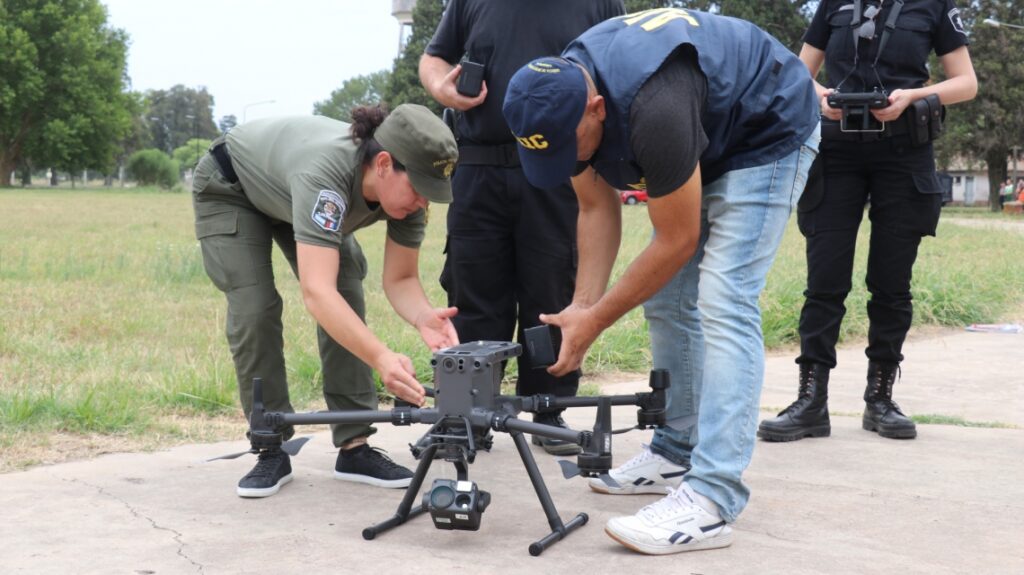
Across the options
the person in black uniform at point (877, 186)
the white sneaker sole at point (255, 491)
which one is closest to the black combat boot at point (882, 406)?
the person in black uniform at point (877, 186)

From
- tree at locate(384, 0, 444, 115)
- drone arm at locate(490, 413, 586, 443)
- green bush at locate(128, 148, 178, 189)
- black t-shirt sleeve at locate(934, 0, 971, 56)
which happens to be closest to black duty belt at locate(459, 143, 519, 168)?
drone arm at locate(490, 413, 586, 443)

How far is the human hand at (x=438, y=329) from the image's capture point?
3619mm

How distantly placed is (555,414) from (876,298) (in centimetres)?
148

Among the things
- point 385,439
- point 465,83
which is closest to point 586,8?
point 465,83

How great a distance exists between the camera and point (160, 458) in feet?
13.2

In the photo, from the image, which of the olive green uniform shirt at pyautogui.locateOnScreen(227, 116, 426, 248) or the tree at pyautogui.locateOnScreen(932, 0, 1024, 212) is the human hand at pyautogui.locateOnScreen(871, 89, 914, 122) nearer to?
the olive green uniform shirt at pyautogui.locateOnScreen(227, 116, 426, 248)

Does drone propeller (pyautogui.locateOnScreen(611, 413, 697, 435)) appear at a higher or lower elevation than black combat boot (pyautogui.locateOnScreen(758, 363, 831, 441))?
higher

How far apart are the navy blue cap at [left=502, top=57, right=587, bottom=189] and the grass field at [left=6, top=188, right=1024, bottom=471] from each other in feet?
7.53

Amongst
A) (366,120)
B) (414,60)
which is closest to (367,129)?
(366,120)

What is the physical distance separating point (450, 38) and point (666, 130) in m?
2.05

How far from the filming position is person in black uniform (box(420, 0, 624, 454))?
4281mm

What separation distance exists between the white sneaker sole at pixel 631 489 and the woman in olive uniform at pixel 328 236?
664mm

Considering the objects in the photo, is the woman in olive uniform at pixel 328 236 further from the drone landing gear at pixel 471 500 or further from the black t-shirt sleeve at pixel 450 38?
the black t-shirt sleeve at pixel 450 38

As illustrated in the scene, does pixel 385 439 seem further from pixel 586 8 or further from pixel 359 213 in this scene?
pixel 586 8
